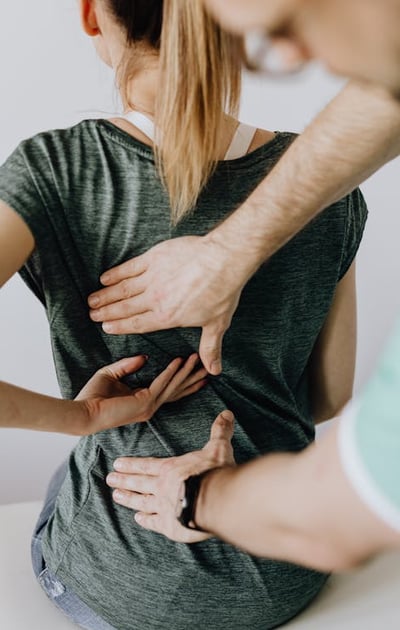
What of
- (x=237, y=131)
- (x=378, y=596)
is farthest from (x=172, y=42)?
(x=378, y=596)

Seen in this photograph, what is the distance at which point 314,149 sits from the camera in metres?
1.16

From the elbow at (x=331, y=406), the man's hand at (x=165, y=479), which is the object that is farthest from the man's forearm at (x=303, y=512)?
the elbow at (x=331, y=406)

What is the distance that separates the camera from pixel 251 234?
1.18 m

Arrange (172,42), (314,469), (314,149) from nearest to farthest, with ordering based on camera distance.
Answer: (314,469) < (172,42) < (314,149)

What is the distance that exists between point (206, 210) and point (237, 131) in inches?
4.2

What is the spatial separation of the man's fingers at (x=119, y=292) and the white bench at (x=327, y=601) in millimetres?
506

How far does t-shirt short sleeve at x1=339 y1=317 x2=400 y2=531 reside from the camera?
699 mm

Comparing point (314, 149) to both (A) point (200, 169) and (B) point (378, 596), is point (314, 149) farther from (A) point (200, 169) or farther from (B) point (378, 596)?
(B) point (378, 596)

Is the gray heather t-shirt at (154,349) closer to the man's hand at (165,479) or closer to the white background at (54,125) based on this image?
the man's hand at (165,479)

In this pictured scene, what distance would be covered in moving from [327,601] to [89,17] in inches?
36.2

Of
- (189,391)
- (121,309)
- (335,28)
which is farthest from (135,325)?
(335,28)

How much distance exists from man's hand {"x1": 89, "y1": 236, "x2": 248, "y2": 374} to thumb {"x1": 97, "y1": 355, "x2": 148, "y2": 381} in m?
0.05

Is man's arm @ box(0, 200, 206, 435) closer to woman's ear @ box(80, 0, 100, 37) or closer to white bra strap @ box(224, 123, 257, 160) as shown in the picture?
white bra strap @ box(224, 123, 257, 160)

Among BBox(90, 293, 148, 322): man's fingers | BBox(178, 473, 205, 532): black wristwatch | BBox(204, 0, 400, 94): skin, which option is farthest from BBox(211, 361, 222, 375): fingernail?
BBox(204, 0, 400, 94): skin
